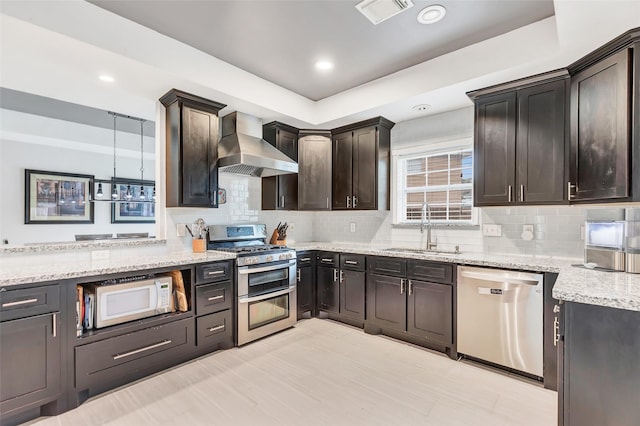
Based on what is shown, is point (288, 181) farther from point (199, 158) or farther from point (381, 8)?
point (381, 8)

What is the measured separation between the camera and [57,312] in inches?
81.0

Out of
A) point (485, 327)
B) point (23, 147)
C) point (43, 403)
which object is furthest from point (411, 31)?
point (23, 147)

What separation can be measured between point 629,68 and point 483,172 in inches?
48.0

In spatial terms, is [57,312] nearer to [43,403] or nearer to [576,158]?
[43,403]

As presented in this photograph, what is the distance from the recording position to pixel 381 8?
2.20 metres

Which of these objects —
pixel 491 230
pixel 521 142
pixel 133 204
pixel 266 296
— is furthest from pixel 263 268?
pixel 133 204

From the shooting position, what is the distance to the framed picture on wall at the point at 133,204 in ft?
18.5

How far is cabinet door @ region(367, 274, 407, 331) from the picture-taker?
321 centimetres

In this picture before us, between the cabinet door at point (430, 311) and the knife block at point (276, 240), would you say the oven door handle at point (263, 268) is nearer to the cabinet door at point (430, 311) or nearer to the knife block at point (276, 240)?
the knife block at point (276, 240)

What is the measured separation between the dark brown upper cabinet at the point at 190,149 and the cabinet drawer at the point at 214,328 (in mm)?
1140

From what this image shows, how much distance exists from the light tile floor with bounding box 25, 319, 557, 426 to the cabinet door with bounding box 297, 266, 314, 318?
85cm

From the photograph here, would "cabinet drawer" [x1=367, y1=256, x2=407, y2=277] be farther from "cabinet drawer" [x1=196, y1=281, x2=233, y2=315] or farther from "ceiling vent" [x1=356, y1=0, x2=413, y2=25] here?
"ceiling vent" [x1=356, y1=0, x2=413, y2=25]

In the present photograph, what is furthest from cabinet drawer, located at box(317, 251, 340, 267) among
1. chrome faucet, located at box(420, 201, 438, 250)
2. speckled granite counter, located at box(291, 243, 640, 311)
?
chrome faucet, located at box(420, 201, 438, 250)

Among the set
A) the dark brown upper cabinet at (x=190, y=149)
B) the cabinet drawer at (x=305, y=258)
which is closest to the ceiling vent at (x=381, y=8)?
the dark brown upper cabinet at (x=190, y=149)
